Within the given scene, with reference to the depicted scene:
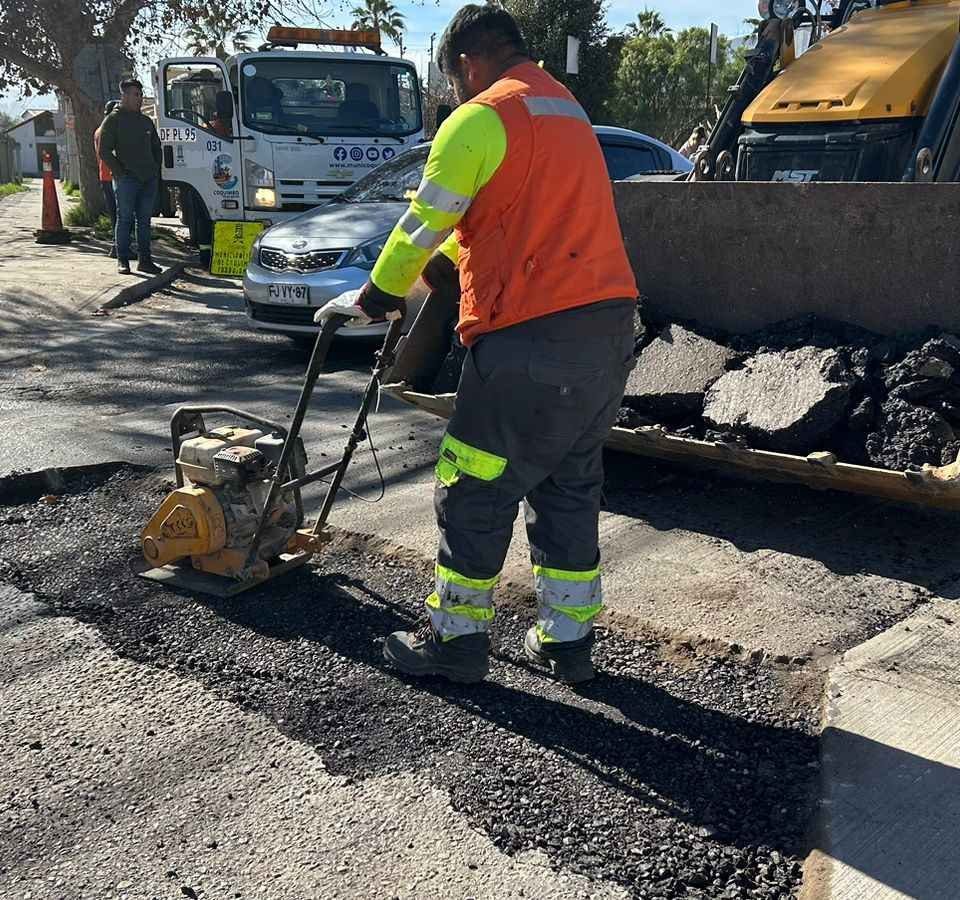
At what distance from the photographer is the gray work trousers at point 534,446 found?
3.28 m

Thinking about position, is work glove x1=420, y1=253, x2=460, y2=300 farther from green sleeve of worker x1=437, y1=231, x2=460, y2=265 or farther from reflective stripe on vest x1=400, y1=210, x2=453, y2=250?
reflective stripe on vest x1=400, y1=210, x2=453, y2=250

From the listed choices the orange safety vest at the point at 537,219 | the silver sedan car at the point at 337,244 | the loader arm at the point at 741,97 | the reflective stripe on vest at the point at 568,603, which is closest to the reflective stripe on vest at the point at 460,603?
the reflective stripe on vest at the point at 568,603

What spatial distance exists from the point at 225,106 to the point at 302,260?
14.5 ft

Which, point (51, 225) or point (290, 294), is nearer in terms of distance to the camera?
point (290, 294)

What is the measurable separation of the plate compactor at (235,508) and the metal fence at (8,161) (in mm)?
55791

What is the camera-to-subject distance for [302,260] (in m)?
8.64

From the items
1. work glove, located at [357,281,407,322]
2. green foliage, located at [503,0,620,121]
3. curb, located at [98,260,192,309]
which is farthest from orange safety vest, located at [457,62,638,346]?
green foliage, located at [503,0,620,121]

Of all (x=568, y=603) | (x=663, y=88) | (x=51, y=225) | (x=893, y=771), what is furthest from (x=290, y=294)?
(x=663, y=88)

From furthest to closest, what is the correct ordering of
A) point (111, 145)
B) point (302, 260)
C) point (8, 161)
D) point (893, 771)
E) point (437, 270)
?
point (8, 161)
point (111, 145)
point (302, 260)
point (437, 270)
point (893, 771)

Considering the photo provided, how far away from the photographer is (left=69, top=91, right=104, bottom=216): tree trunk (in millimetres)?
16688

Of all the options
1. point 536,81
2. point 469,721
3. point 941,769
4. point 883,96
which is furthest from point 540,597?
point 883,96

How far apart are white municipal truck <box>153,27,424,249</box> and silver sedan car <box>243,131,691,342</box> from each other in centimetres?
271

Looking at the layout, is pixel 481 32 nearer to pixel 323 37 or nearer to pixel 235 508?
pixel 235 508

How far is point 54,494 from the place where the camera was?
5.47m
